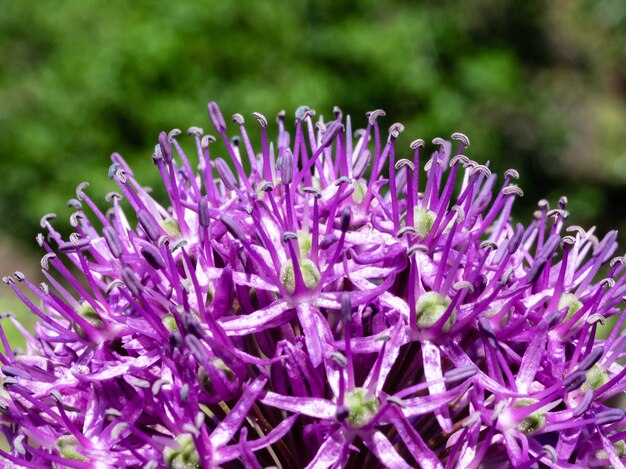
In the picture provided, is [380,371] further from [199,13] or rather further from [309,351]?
[199,13]

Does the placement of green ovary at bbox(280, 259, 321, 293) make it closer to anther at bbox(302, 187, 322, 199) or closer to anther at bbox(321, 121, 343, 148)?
anther at bbox(302, 187, 322, 199)

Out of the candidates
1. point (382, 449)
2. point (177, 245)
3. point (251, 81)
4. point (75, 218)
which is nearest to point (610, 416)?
point (382, 449)

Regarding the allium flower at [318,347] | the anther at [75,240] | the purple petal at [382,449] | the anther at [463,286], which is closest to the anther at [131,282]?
the allium flower at [318,347]

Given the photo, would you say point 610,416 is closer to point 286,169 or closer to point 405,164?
point 405,164

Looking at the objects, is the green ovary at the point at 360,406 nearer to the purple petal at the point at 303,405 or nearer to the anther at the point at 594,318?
the purple petal at the point at 303,405

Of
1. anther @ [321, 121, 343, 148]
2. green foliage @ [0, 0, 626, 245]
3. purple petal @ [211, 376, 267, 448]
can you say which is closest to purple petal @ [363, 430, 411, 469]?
purple petal @ [211, 376, 267, 448]

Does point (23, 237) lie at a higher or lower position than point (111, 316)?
lower

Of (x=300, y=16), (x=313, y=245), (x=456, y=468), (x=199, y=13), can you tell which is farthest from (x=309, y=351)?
(x=300, y=16)
